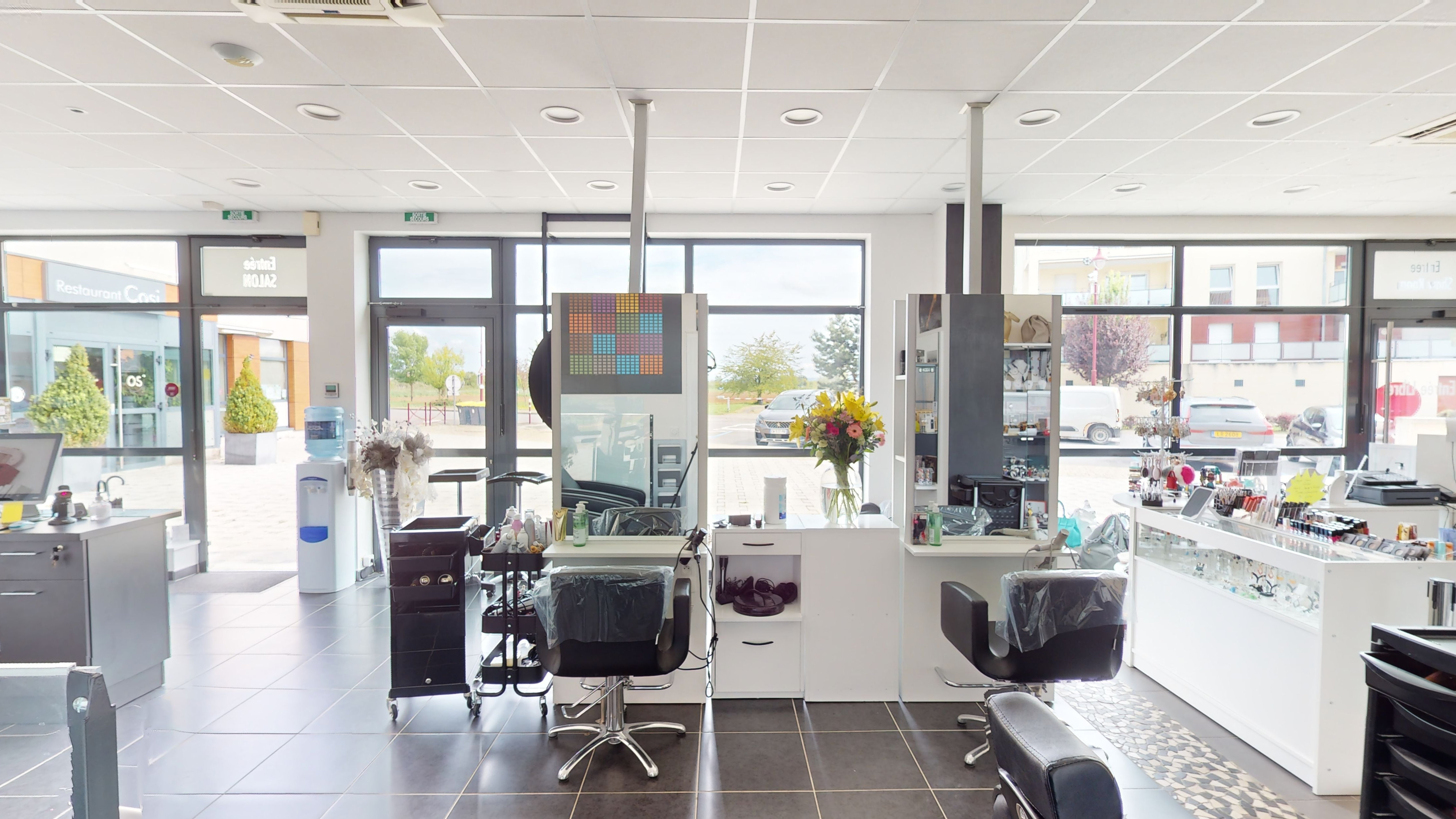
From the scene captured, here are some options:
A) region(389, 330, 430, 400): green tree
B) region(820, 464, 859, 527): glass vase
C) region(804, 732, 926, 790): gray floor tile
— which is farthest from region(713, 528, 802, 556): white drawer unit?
region(389, 330, 430, 400): green tree

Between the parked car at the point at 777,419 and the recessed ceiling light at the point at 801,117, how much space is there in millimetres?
2652

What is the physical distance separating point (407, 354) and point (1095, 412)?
6.18 m

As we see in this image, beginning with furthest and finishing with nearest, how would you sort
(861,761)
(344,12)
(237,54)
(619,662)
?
(861,761), (237,54), (619,662), (344,12)

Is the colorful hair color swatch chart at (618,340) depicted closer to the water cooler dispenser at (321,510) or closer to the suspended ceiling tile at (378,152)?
the suspended ceiling tile at (378,152)

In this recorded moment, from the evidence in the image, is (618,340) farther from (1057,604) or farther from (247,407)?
(247,407)

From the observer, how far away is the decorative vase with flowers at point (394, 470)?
5.12 metres

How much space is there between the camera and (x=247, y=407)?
19.2 ft

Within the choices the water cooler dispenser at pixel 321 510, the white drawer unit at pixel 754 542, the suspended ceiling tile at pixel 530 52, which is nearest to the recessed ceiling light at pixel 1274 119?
the white drawer unit at pixel 754 542

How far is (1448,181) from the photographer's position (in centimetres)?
472

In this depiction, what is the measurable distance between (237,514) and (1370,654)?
7.45 m

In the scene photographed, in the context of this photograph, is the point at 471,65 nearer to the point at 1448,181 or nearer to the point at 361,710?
the point at 361,710

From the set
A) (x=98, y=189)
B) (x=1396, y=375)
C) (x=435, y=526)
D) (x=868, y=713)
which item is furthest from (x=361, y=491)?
(x=1396, y=375)

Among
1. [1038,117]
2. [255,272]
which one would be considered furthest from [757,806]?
[255,272]

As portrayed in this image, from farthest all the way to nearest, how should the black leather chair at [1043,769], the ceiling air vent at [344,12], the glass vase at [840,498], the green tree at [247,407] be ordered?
1. the green tree at [247,407]
2. the glass vase at [840,498]
3. the ceiling air vent at [344,12]
4. the black leather chair at [1043,769]
